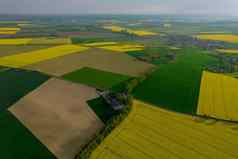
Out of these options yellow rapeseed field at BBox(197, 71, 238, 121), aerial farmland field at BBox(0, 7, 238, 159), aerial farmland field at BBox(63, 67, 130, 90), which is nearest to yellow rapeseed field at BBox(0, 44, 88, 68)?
aerial farmland field at BBox(0, 7, 238, 159)

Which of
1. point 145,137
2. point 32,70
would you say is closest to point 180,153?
point 145,137

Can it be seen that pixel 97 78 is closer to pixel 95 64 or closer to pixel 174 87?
pixel 95 64

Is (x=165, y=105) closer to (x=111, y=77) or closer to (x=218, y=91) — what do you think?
(x=218, y=91)

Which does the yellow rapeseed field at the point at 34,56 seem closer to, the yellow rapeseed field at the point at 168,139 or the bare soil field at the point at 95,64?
the bare soil field at the point at 95,64

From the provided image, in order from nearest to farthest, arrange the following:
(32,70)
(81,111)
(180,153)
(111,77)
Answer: (180,153) < (81,111) < (111,77) < (32,70)

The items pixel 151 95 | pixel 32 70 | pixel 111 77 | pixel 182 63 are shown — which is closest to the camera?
pixel 151 95

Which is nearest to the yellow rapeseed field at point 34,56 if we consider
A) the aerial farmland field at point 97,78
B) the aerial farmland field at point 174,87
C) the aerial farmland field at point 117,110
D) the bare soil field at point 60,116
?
the aerial farmland field at point 117,110

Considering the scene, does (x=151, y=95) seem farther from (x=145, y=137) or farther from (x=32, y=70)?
(x=32, y=70)

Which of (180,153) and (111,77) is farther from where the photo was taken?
(111,77)
